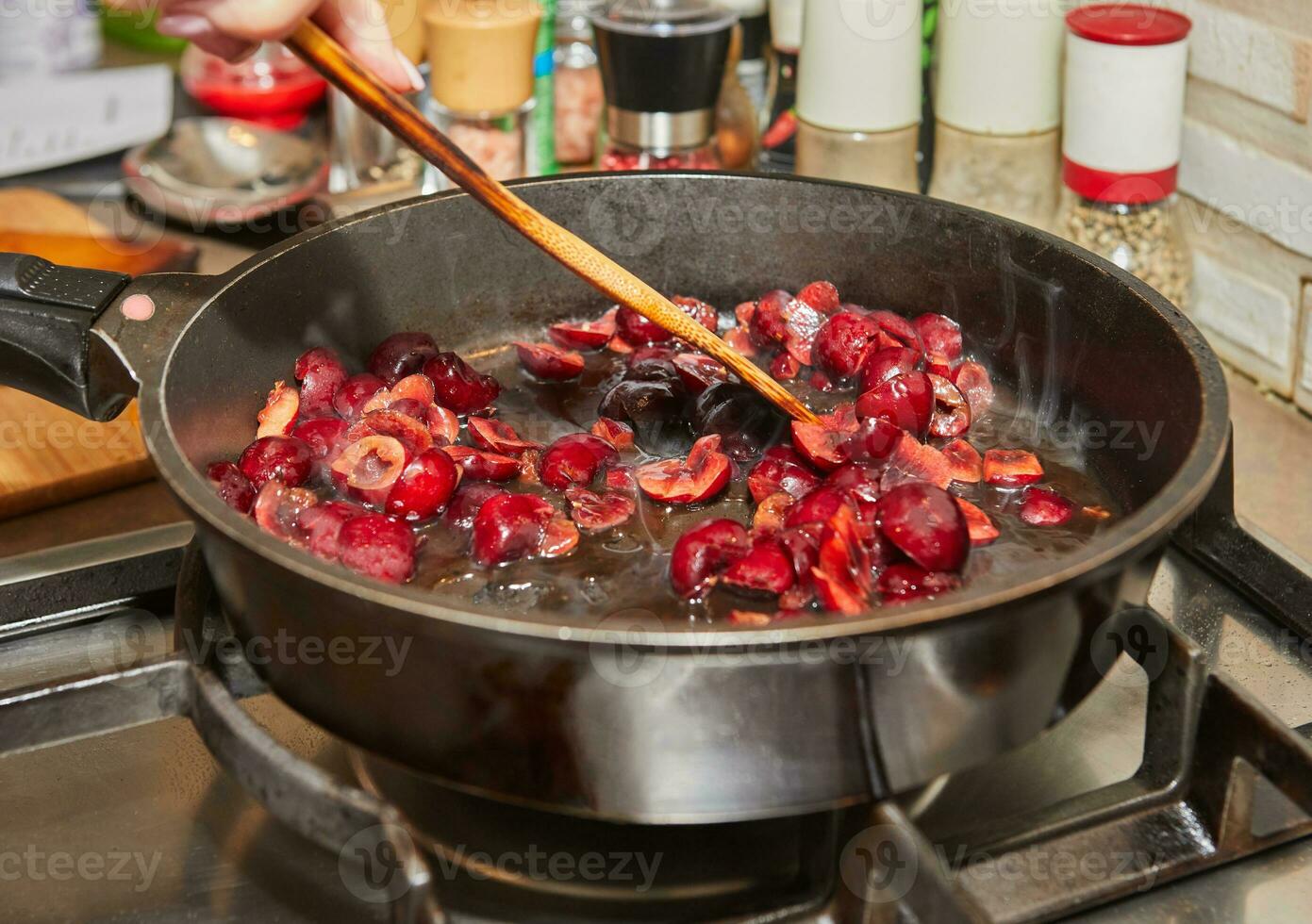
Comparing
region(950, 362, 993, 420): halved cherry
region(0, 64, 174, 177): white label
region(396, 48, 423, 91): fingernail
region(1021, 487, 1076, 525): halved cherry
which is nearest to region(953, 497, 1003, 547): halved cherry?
region(1021, 487, 1076, 525): halved cherry

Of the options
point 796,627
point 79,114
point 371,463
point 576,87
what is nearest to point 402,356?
point 371,463

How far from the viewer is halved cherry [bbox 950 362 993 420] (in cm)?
153

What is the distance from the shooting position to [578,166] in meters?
2.59

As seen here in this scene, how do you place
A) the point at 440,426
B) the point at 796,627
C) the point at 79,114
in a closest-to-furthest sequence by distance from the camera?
the point at 796,627 < the point at 440,426 < the point at 79,114

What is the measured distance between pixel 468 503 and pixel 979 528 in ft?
1.60

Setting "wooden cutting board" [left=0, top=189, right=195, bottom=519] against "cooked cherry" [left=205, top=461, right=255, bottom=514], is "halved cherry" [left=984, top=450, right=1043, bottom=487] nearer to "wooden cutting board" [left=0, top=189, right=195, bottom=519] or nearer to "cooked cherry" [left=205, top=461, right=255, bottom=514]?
"cooked cherry" [left=205, top=461, right=255, bottom=514]

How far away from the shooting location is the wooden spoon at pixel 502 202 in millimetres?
1207

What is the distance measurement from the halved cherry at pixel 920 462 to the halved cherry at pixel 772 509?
11cm

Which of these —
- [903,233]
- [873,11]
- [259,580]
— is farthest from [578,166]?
[259,580]

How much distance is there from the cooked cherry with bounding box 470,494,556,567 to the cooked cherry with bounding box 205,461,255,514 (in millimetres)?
222

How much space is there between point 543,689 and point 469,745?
0.09m

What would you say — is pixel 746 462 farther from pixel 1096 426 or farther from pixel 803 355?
pixel 1096 426

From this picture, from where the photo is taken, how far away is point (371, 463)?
4.40ft

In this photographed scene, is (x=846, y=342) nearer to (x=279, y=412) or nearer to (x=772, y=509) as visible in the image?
(x=772, y=509)
